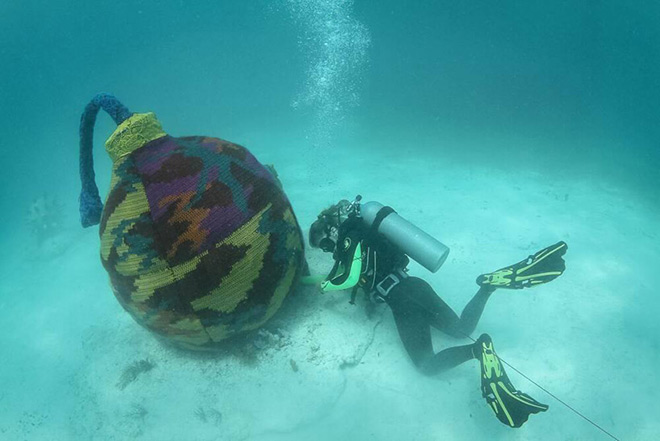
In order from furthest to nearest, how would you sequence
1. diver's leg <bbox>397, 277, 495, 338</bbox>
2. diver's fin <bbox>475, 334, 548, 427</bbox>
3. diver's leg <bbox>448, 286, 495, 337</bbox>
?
diver's leg <bbox>448, 286, 495, 337</bbox>
diver's leg <bbox>397, 277, 495, 338</bbox>
diver's fin <bbox>475, 334, 548, 427</bbox>

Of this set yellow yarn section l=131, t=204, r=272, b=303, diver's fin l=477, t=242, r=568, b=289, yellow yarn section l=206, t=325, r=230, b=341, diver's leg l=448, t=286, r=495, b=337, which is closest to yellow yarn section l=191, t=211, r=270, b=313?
yellow yarn section l=131, t=204, r=272, b=303

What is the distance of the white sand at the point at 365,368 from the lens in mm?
3764

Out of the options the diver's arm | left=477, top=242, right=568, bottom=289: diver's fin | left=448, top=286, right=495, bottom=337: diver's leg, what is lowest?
left=448, top=286, right=495, bottom=337: diver's leg

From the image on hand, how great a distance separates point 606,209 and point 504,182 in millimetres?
2435

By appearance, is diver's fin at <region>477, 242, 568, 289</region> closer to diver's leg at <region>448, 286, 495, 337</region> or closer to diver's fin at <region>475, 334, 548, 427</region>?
diver's leg at <region>448, 286, 495, 337</region>

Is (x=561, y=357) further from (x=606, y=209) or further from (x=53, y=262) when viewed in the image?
(x=53, y=262)

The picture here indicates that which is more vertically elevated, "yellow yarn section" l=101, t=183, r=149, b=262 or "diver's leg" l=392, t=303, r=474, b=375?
"yellow yarn section" l=101, t=183, r=149, b=262

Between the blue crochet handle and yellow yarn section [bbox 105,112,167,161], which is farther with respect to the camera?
the blue crochet handle

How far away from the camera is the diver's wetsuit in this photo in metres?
3.91

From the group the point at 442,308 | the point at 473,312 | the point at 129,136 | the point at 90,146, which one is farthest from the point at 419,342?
the point at 90,146

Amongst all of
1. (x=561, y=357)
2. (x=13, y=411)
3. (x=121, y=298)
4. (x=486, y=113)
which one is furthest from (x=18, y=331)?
(x=486, y=113)

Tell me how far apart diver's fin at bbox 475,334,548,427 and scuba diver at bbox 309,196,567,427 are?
17 cm

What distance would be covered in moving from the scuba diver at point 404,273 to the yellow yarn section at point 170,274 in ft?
3.45

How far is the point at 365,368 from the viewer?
13.6 feet
